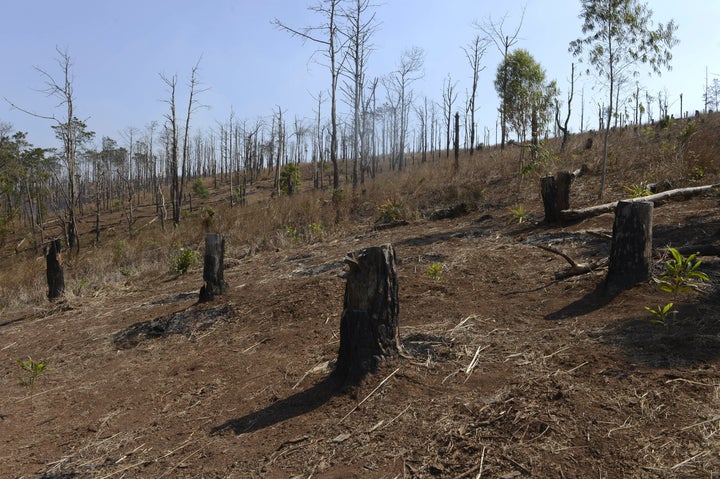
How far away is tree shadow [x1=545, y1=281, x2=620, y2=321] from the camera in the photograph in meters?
3.69

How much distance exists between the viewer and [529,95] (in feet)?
41.6

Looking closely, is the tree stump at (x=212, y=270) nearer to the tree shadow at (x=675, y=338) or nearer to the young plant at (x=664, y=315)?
the tree shadow at (x=675, y=338)

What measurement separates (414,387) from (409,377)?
10 cm

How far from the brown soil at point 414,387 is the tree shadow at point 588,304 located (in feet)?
0.08

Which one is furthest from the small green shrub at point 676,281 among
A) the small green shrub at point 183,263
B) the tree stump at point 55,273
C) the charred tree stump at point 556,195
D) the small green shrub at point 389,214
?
the tree stump at point 55,273

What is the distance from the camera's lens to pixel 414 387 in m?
2.83

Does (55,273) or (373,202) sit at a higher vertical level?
(373,202)

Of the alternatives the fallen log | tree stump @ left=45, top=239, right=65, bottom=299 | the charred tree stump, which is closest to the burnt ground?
the fallen log

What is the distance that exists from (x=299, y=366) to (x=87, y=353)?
2.90 m

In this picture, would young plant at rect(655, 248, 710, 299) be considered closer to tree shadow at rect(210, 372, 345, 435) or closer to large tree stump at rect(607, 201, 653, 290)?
large tree stump at rect(607, 201, 653, 290)

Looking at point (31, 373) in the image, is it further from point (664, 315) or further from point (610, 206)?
point (610, 206)

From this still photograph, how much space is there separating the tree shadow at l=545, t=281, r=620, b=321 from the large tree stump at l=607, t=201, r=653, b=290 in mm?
78

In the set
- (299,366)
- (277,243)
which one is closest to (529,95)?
(277,243)

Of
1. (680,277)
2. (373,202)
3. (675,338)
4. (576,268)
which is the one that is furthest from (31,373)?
(373,202)
